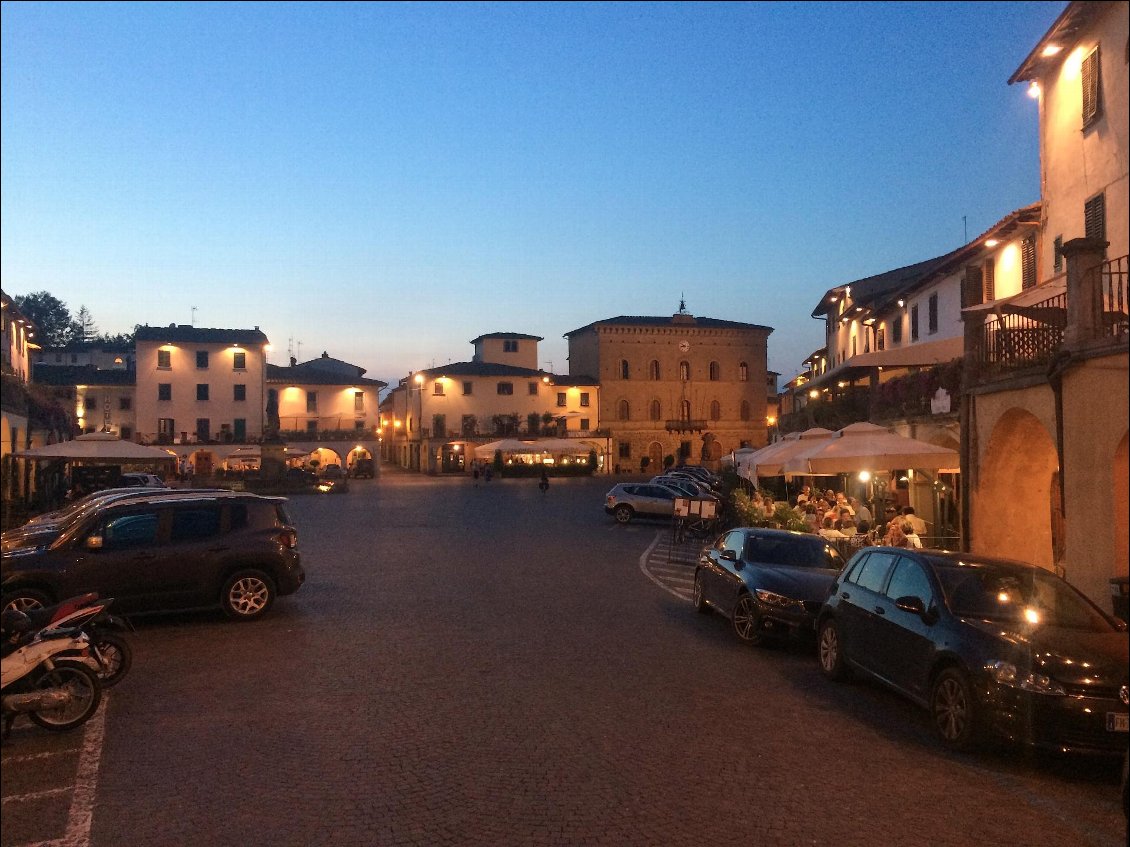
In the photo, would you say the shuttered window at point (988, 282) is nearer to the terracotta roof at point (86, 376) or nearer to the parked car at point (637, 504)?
the parked car at point (637, 504)

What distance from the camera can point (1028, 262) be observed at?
22.3m

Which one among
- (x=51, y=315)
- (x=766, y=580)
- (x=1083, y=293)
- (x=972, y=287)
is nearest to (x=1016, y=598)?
(x=766, y=580)

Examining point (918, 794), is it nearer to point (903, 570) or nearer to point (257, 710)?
point (903, 570)

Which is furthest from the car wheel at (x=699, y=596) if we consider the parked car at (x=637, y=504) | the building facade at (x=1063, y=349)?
the parked car at (x=637, y=504)

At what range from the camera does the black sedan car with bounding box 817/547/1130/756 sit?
6684 millimetres

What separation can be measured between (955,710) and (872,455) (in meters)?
9.61

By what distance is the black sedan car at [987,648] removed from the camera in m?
6.68

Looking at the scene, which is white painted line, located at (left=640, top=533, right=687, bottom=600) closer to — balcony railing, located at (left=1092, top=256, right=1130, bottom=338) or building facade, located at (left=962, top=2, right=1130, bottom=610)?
building facade, located at (left=962, top=2, right=1130, bottom=610)

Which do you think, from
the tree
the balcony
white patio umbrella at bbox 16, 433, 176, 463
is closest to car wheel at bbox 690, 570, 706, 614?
white patio umbrella at bbox 16, 433, 176, 463

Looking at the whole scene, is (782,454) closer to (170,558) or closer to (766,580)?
(766,580)

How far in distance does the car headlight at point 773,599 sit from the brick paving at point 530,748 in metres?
0.62

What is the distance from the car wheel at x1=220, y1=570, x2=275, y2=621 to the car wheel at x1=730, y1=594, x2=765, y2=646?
619 centimetres

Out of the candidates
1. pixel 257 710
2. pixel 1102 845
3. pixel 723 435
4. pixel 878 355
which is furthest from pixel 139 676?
pixel 723 435

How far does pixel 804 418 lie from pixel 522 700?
2408cm
